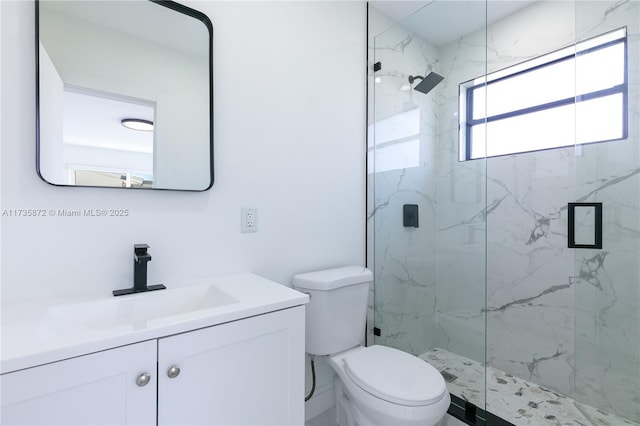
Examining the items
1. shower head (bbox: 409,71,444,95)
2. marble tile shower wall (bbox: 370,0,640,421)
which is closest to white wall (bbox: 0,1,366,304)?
marble tile shower wall (bbox: 370,0,640,421)

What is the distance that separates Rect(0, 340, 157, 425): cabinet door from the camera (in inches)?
24.0

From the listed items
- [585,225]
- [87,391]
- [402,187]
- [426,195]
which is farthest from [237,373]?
[585,225]

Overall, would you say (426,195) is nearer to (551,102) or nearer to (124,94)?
(551,102)

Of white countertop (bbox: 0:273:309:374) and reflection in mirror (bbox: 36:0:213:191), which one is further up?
reflection in mirror (bbox: 36:0:213:191)

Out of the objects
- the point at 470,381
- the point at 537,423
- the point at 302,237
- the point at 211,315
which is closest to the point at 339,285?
the point at 302,237

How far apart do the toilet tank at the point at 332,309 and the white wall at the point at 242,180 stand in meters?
0.18

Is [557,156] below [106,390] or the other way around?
the other way around

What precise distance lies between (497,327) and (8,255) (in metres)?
2.66

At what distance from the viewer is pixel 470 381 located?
5.98 ft

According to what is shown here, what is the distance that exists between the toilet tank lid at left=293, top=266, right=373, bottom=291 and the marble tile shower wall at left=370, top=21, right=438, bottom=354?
45 centimetres

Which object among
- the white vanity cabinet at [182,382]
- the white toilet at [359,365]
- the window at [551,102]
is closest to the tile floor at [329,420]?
the white toilet at [359,365]

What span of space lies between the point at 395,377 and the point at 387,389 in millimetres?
97

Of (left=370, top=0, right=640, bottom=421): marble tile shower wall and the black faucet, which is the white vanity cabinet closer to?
the black faucet

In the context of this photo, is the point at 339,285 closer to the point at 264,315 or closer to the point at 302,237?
the point at 302,237
